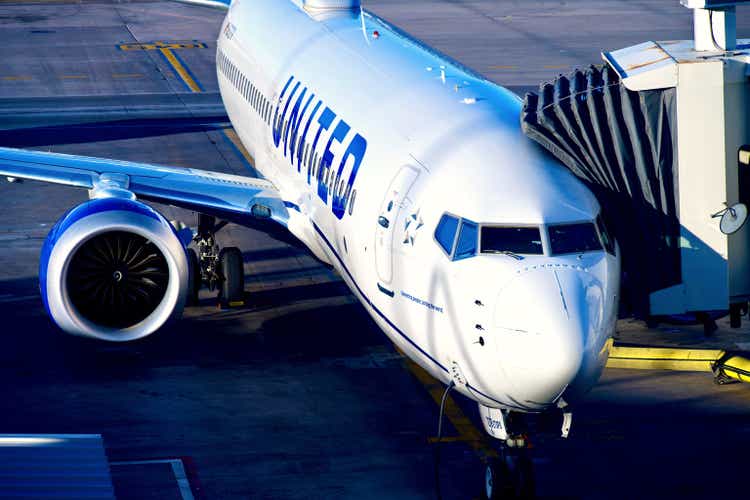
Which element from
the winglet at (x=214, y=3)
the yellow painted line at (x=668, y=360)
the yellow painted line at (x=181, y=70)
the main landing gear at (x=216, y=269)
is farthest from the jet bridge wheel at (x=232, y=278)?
the yellow painted line at (x=181, y=70)

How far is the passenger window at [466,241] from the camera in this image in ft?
50.8

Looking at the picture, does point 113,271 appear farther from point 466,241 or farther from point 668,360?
point 668,360

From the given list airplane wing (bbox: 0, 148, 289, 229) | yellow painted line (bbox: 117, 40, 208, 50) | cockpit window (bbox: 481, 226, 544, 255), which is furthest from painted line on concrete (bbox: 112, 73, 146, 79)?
cockpit window (bbox: 481, 226, 544, 255)

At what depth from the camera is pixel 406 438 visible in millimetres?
19109

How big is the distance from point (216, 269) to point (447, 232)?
10751mm

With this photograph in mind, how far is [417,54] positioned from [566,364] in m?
10.2

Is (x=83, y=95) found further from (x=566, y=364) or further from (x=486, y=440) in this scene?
(x=566, y=364)

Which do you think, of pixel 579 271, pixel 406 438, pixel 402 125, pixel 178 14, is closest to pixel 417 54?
pixel 402 125

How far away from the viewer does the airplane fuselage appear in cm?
1464

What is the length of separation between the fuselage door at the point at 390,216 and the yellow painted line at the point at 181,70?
32841 mm

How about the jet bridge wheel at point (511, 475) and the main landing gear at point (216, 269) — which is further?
the main landing gear at point (216, 269)

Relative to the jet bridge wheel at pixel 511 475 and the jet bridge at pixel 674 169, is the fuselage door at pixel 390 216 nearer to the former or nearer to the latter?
the jet bridge at pixel 674 169

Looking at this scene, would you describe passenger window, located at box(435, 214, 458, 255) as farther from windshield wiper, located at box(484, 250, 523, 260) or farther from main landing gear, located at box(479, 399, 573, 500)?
main landing gear, located at box(479, 399, 573, 500)

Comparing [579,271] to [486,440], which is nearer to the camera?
[579,271]
